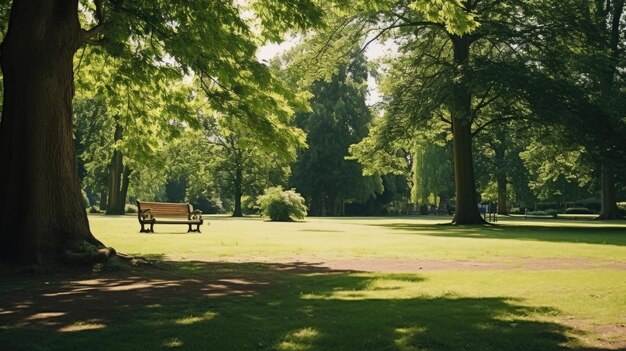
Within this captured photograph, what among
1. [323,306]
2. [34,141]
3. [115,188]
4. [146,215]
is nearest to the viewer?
[323,306]

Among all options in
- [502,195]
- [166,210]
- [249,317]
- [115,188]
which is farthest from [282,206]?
[249,317]

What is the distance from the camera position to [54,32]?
12.3 metres

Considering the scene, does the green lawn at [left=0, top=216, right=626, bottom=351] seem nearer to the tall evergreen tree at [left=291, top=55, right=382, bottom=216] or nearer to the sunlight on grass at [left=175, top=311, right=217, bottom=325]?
the sunlight on grass at [left=175, top=311, right=217, bottom=325]

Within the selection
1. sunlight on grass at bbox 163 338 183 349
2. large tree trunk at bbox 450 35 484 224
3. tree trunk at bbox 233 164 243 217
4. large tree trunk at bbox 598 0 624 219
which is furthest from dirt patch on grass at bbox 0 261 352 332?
tree trunk at bbox 233 164 243 217

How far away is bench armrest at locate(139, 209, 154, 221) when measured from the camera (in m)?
26.4

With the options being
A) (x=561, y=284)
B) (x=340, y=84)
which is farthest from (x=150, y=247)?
(x=340, y=84)

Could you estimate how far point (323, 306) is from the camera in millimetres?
8328

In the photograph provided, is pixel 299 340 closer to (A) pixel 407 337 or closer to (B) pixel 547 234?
(A) pixel 407 337

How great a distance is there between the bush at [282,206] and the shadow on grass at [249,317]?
37324 mm

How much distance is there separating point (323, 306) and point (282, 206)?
40034 millimetres

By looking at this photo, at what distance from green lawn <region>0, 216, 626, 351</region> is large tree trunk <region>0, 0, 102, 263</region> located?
3.73 ft

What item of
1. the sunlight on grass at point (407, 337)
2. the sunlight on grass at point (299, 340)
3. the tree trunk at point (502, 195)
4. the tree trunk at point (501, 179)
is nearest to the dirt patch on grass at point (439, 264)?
the sunlight on grass at point (407, 337)

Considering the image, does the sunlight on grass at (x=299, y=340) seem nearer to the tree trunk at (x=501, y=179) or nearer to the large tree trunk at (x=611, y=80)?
the large tree trunk at (x=611, y=80)

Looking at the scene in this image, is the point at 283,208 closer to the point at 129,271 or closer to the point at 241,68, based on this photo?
the point at 241,68
